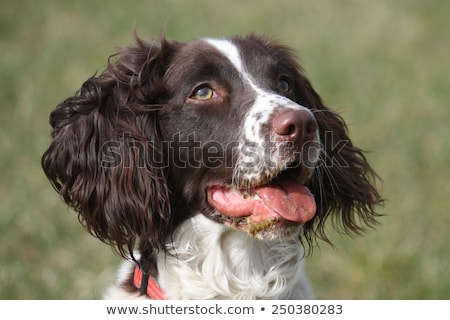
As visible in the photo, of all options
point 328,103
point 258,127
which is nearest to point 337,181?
point 258,127

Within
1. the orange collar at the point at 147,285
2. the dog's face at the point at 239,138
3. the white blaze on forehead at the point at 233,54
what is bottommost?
the orange collar at the point at 147,285


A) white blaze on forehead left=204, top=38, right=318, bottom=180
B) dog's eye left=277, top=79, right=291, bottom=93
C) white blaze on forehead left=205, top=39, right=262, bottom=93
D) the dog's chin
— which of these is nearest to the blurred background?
white blaze on forehead left=205, top=39, right=262, bottom=93

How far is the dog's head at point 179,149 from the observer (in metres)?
3.12

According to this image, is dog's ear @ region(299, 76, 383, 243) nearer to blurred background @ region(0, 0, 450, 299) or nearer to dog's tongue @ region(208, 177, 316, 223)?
dog's tongue @ region(208, 177, 316, 223)

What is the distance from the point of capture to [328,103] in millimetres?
7695

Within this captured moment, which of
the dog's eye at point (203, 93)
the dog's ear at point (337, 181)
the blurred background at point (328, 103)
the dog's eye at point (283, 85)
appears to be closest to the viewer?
the dog's eye at point (203, 93)

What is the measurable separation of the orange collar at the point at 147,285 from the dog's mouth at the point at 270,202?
45 centimetres

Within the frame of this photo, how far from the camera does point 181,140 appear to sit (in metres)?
3.33

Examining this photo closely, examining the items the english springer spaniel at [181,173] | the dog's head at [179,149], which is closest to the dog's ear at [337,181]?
the dog's head at [179,149]

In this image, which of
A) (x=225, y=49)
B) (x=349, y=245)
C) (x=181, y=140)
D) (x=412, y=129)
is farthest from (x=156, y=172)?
(x=412, y=129)

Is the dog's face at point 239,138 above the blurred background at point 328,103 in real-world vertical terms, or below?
above

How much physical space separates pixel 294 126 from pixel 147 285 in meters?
1.01
